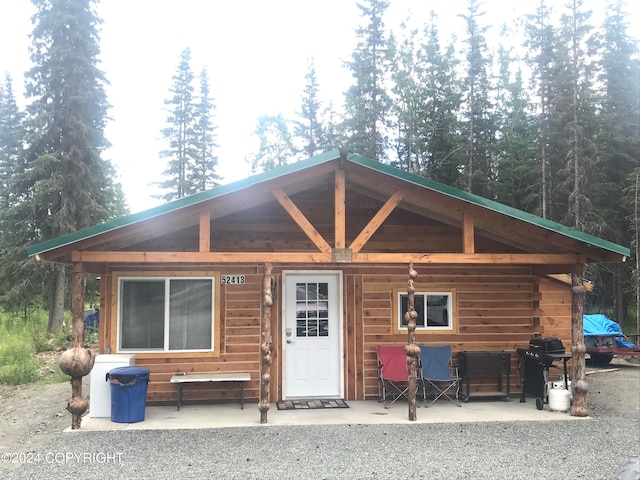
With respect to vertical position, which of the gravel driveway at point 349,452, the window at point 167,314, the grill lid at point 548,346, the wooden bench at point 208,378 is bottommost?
the gravel driveway at point 349,452

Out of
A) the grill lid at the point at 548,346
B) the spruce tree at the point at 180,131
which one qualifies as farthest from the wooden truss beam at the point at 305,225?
the spruce tree at the point at 180,131

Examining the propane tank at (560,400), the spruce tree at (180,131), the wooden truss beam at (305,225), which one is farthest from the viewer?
the spruce tree at (180,131)

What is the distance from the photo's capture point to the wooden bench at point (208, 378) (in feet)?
22.8

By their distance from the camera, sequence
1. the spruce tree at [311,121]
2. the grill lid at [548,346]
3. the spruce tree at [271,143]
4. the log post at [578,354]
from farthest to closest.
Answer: the spruce tree at [271,143]
the spruce tree at [311,121]
the grill lid at [548,346]
the log post at [578,354]

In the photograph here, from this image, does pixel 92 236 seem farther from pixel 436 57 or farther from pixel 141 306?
pixel 436 57

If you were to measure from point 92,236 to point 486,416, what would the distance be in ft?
17.6

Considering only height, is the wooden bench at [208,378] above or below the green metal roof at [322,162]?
below

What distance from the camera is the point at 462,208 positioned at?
679cm

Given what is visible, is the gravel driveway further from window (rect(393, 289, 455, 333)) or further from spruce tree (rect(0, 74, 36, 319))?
spruce tree (rect(0, 74, 36, 319))

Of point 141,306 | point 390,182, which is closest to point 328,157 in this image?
point 390,182

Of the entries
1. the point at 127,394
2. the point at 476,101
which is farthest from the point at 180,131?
the point at 127,394

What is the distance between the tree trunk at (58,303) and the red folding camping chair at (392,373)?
36.1 feet

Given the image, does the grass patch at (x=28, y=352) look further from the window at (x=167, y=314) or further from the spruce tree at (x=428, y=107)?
the spruce tree at (x=428, y=107)

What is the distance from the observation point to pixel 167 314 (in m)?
A: 7.47
